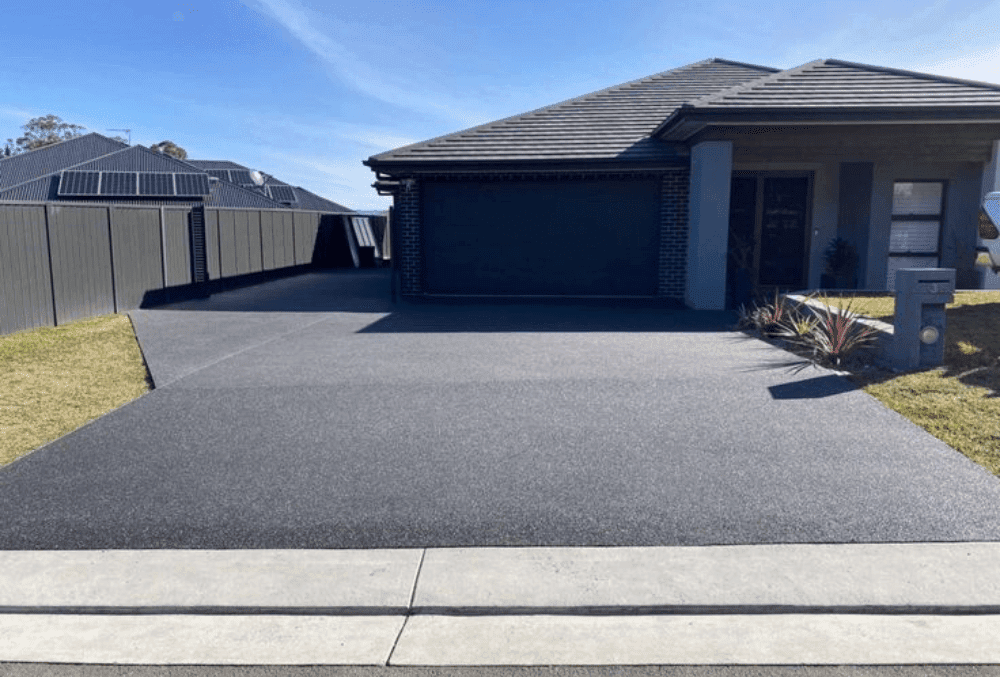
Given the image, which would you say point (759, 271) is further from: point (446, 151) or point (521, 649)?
point (521, 649)

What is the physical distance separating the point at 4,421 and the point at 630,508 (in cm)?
617

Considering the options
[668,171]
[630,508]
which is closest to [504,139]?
[668,171]

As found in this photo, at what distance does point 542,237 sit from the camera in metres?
17.3

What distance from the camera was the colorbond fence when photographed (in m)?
12.9

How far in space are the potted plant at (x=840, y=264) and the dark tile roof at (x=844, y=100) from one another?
3279 millimetres

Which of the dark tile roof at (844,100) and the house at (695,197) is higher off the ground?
the dark tile roof at (844,100)

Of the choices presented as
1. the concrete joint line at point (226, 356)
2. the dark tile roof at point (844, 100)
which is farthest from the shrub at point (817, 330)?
the concrete joint line at point (226, 356)

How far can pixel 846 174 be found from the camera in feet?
53.4

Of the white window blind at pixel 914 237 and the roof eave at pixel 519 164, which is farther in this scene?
the white window blind at pixel 914 237

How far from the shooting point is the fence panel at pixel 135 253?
16109 mm

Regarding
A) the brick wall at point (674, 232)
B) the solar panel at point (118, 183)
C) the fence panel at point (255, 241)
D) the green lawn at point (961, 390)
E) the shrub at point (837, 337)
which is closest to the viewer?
the green lawn at point (961, 390)

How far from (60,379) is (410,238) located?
909 cm

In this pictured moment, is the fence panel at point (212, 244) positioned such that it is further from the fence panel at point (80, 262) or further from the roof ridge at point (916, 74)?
the roof ridge at point (916, 74)

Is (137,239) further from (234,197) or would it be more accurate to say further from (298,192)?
(298,192)
